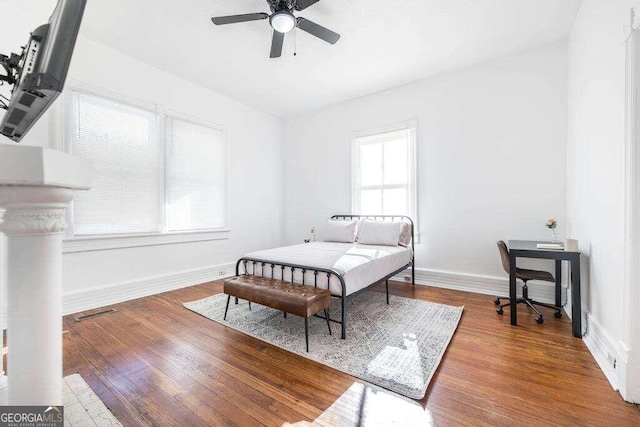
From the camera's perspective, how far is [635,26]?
5.28 feet

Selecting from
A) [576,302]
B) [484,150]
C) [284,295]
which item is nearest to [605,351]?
[576,302]

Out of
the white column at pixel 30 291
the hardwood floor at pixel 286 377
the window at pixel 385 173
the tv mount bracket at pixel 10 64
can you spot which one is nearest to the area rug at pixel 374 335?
the hardwood floor at pixel 286 377

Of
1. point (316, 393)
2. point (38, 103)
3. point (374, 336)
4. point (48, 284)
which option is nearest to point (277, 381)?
point (316, 393)

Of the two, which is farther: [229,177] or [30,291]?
[229,177]

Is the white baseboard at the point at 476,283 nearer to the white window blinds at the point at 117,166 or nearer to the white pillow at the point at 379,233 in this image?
the white pillow at the point at 379,233

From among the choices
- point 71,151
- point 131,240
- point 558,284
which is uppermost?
point 71,151

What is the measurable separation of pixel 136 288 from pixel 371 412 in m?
3.21

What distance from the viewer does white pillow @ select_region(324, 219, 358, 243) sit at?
4141mm

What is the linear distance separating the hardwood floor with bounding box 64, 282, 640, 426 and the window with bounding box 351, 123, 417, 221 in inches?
80.4

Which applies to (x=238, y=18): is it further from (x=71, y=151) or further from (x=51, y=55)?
(x=71, y=151)

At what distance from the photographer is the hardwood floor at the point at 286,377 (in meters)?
1.52

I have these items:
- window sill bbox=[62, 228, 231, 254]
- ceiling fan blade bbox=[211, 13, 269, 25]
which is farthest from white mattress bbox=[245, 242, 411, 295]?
ceiling fan blade bbox=[211, 13, 269, 25]

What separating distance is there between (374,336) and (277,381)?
37.9 inches

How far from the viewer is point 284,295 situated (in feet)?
7.47
